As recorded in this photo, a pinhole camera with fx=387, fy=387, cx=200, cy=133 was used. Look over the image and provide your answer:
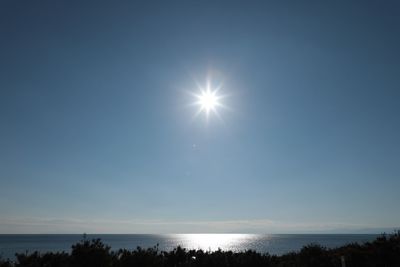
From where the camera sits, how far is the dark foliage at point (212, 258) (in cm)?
1608

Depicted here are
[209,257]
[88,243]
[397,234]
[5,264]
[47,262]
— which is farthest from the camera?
[397,234]

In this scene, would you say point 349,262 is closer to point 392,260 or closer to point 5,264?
point 392,260

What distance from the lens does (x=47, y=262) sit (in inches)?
616

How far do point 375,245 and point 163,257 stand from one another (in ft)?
37.0

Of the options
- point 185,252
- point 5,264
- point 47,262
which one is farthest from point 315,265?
point 5,264

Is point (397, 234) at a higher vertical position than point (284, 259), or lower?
higher

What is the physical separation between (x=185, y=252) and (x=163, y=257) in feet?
4.29

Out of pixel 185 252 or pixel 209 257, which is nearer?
pixel 209 257

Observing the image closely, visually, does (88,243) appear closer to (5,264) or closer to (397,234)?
(5,264)

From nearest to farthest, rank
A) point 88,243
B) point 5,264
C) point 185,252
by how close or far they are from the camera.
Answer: point 5,264
point 88,243
point 185,252

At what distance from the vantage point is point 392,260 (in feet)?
62.5

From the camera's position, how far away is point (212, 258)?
61.2ft

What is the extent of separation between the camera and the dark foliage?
633 inches

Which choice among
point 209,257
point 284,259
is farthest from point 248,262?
point 284,259
